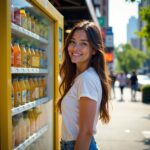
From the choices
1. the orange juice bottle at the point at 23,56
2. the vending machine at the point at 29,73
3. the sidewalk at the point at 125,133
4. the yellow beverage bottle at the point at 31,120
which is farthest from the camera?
the sidewalk at the point at 125,133

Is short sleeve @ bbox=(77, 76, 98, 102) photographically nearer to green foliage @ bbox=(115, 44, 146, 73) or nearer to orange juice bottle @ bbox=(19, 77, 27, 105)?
orange juice bottle @ bbox=(19, 77, 27, 105)

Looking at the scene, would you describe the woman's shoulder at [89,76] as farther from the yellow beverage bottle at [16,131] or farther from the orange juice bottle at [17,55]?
the yellow beverage bottle at [16,131]

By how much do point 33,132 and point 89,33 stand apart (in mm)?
2234

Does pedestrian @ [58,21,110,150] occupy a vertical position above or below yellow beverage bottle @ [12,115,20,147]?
above

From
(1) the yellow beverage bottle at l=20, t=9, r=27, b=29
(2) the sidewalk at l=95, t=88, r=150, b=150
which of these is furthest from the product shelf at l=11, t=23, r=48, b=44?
(2) the sidewalk at l=95, t=88, r=150, b=150

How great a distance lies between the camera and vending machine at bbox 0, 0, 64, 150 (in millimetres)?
3355

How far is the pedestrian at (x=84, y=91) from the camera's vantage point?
9.41 feet

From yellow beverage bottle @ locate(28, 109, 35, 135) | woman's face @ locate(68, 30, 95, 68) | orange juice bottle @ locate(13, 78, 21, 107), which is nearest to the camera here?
woman's face @ locate(68, 30, 95, 68)

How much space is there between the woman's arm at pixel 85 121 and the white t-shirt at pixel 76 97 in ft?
0.17

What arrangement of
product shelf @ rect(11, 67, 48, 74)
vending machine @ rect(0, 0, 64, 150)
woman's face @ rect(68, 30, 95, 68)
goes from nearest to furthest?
woman's face @ rect(68, 30, 95, 68) < vending machine @ rect(0, 0, 64, 150) < product shelf @ rect(11, 67, 48, 74)

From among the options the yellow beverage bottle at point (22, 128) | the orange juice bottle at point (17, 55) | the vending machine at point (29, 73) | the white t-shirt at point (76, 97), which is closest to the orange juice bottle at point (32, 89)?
the vending machine at point (29, 73)

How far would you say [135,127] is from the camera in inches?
431

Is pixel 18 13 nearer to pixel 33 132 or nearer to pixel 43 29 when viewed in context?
pixel 43 29

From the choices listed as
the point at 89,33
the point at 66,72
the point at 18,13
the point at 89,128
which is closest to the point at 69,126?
the point at 89,128
